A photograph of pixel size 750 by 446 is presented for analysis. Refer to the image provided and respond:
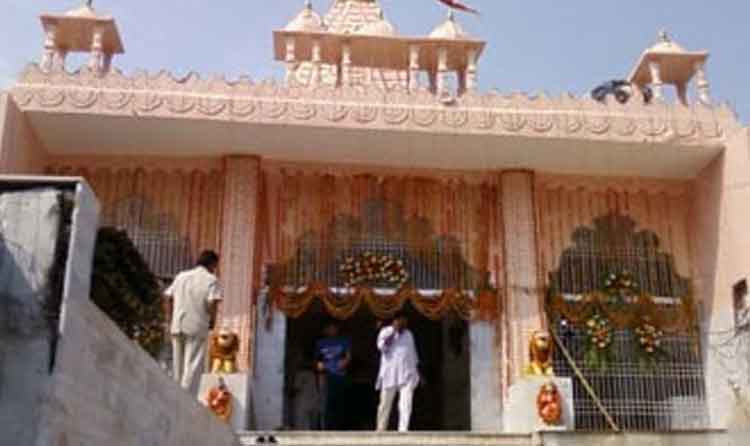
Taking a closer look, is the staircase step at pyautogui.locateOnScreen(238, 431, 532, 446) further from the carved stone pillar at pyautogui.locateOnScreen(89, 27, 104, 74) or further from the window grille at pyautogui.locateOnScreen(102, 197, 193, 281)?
the carved stone pillar at pyautogui.locateOnScreen(89, 27, 104, 74)

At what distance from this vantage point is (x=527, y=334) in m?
9.42

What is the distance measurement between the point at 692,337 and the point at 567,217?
6.09 feet

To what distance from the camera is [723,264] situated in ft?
31.3

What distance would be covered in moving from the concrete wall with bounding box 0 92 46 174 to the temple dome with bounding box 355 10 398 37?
447 cm

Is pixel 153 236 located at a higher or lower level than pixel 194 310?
higher

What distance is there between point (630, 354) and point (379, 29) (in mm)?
6092

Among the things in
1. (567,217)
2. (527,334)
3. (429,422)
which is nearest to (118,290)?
(527,334)

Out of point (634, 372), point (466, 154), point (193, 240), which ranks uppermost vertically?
point (466, 154)

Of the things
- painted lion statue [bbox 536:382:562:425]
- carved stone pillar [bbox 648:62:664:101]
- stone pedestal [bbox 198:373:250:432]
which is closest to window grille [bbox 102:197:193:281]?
stone pedestal [bbox 198:373:250:432]

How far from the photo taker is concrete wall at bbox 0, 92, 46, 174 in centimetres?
854

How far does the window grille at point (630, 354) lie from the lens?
9531 millimetres

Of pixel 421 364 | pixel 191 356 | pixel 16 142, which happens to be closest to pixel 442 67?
pixel 421 364

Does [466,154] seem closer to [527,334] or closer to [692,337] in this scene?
[527,334]

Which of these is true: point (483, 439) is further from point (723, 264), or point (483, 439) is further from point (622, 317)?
point (723, 264)
